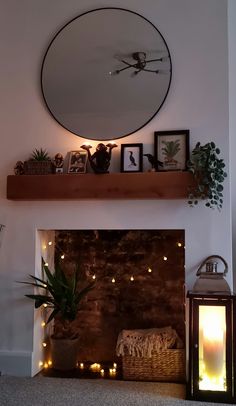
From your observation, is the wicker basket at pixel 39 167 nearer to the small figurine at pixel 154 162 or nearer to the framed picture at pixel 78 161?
the framed picture at pixel 78 161

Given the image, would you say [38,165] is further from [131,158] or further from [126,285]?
[126,285]

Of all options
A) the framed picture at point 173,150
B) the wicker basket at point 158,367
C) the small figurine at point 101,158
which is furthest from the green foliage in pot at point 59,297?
the framed picture at point 173,150

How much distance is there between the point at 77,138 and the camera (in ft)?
10.2

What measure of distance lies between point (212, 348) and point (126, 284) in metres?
1.03

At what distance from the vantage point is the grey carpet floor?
8.09 ft

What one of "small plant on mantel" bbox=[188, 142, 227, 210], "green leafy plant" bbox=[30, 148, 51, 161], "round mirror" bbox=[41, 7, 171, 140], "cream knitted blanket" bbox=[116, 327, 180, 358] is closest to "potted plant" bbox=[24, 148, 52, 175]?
"green leafy plant" bbox=[30, 148, 51, 161]

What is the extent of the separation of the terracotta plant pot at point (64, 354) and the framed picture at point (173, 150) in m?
1.42

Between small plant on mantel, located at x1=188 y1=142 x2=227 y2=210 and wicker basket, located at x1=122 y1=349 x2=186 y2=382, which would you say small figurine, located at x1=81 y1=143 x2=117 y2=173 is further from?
wicker basket, located at x1=122 y1=349 x2=186 y2=382

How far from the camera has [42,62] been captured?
319cm

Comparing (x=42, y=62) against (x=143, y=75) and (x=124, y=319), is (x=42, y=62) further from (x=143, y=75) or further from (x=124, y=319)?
(x=124, y=319)

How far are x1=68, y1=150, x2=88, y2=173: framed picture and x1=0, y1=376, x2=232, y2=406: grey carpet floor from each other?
1.45 metres

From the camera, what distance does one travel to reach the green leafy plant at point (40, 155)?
3.08 m

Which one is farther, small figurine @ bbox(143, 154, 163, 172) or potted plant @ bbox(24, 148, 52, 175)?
potted plant @ bbox(24, 148, 52, 175)

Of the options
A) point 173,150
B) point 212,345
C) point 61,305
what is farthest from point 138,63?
point 212,345
